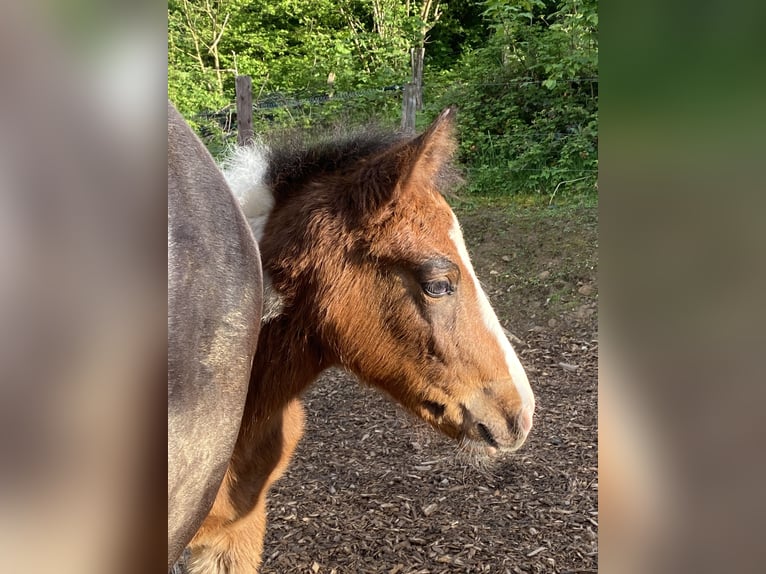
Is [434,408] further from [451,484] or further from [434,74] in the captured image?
[434,74]

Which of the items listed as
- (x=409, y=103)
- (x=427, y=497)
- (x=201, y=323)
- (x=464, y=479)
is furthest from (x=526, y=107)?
(x=201, y=323)

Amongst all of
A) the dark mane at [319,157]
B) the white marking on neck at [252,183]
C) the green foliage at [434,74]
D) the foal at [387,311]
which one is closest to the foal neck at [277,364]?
the foal at [387,311]

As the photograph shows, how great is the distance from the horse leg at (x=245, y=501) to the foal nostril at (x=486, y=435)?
1.38 feet

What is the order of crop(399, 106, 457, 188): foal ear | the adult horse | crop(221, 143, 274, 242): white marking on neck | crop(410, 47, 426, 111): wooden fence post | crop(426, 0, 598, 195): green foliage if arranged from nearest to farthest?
the adult horse → crop(399, 106, 457, 188): foal ear → crop(221, 143, 274, 242): white marking on neck → crop(410, 47, 426, 111): wooden fence post → crop(426, 0, 598, 195): green foliage

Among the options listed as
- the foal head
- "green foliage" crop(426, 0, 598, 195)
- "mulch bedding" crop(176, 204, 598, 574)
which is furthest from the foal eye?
"green foliage" crop(426, 0, 598, 195)

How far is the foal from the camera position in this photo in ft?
4.21

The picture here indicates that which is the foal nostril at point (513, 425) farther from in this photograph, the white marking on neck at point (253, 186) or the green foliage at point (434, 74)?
the green foliage at point (434, 74)

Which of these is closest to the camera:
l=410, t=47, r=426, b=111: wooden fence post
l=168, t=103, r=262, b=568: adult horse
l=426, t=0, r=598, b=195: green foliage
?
l=168, t=103, r=262, b=568: adult horse

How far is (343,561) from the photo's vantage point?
188 centimetres

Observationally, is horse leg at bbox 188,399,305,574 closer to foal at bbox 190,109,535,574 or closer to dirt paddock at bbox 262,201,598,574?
foal at bbox 190,109,535,574

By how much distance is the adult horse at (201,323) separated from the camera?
1.96 ft
